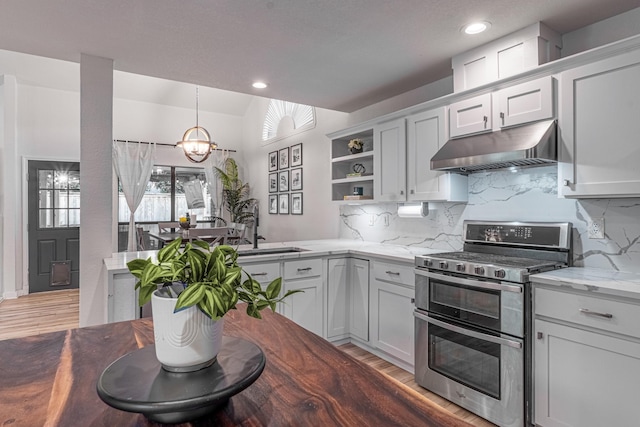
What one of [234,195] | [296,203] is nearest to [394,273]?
[296,203]

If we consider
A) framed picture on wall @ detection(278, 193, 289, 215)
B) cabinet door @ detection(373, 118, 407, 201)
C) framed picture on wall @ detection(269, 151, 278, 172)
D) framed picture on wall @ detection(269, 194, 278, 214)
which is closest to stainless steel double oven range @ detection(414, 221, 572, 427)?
cabinet door @ detection(373, 118, 407, 201)

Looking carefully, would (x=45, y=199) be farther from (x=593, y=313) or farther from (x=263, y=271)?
(x=593, y=313)

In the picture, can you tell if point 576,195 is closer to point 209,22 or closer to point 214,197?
point 209,22

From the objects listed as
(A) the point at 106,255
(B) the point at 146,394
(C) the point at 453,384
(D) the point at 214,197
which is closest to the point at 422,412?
(B) the point at 146,394

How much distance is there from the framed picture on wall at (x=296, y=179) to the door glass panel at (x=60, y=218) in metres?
3.67

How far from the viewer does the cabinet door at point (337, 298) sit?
338 centimetres

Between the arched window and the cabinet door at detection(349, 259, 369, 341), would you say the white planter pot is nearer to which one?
the cabinet door at detection(349, 259, 369, 341)

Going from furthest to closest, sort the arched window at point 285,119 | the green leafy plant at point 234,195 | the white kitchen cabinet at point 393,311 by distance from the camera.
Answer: the green leafy plant at point 234,195, the arched window at point 285,119, the white kitchen cabinet at point 393,311

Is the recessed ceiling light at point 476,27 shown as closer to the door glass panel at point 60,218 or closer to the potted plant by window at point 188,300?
the potted plant by window at point 188,300

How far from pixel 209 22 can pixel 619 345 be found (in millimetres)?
2891

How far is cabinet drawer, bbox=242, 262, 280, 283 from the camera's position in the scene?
299cm

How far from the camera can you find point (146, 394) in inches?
29.1

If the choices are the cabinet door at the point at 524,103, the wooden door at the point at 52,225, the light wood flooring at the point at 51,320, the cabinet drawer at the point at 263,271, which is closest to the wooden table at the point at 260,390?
the cabinet drawer at the point at 263,271

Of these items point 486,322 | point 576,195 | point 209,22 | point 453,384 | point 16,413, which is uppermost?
point 209,22
